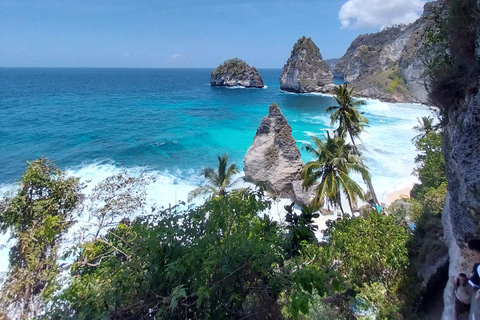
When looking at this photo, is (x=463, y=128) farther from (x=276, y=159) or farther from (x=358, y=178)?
(x=358, y=178)

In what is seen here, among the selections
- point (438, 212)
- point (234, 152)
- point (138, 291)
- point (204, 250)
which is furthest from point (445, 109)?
point (234, 152)

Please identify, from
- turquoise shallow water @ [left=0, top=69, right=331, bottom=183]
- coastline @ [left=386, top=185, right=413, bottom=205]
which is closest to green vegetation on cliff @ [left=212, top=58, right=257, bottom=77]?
turquoise shallow water @ [left=0, top=69, right=331, bottom=183]

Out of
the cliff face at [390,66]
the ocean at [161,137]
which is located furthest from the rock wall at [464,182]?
the cliff face at [390,66]

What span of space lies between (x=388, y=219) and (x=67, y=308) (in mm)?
11028

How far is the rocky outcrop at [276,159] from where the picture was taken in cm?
2580

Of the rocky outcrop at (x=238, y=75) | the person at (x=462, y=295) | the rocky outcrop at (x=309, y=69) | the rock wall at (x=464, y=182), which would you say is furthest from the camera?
the rocky outcrop at (x=238, y=75)

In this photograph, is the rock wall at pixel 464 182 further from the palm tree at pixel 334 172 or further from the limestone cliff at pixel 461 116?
the palm tree at pixel 334 172

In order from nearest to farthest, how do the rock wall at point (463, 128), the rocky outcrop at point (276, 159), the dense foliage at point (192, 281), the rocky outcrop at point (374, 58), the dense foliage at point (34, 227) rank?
the dense foliage at point (192, 281) < the rock wall at point (463, 128) < the dense foliage at point (34, 227) < the rocky outcrop at point (276, 159) < the rocky outcrop at point (374, 58)

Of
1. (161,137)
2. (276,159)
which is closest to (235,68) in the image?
(161,137)

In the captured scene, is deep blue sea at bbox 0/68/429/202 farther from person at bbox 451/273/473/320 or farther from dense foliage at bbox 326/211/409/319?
person at bbox 451/273/473/320

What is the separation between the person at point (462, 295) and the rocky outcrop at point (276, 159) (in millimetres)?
17507

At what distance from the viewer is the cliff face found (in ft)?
232

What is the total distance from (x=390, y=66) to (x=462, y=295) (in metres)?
115

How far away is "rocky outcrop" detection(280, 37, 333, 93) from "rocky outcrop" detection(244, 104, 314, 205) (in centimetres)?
8114
